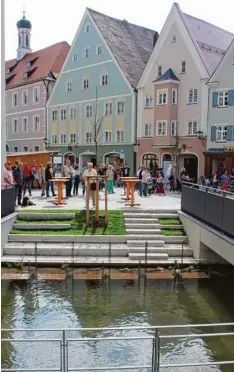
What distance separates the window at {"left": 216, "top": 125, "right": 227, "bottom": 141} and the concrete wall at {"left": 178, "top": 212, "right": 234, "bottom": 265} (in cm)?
1835

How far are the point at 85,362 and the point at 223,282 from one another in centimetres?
629

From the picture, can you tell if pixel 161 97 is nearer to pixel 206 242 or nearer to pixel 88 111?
pixel 88 111

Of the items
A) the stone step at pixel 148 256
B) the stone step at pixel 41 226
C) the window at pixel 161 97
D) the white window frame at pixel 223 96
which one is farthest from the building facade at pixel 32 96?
the stone step at pixel 148 256

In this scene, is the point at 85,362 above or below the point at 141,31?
below

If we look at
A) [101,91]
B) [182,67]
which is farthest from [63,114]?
[182,67]

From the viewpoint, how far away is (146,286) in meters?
11.7

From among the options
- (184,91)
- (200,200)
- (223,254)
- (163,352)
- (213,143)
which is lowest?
(163,352)

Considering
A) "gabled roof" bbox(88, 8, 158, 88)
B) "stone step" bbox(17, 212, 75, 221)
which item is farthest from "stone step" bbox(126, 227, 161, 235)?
"gabled roof" bbox(88, 8, 158, 88)

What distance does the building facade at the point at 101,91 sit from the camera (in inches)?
1604

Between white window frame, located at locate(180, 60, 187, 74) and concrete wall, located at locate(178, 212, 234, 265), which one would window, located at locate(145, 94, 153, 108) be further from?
concrete wall, located at locate(178, 212, 234, 265)

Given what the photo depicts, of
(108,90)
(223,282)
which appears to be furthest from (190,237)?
(108,90)

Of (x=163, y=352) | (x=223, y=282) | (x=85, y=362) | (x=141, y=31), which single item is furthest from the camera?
(x=141, y=31)

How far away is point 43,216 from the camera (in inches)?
638

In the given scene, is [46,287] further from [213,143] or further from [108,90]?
[108,90]
